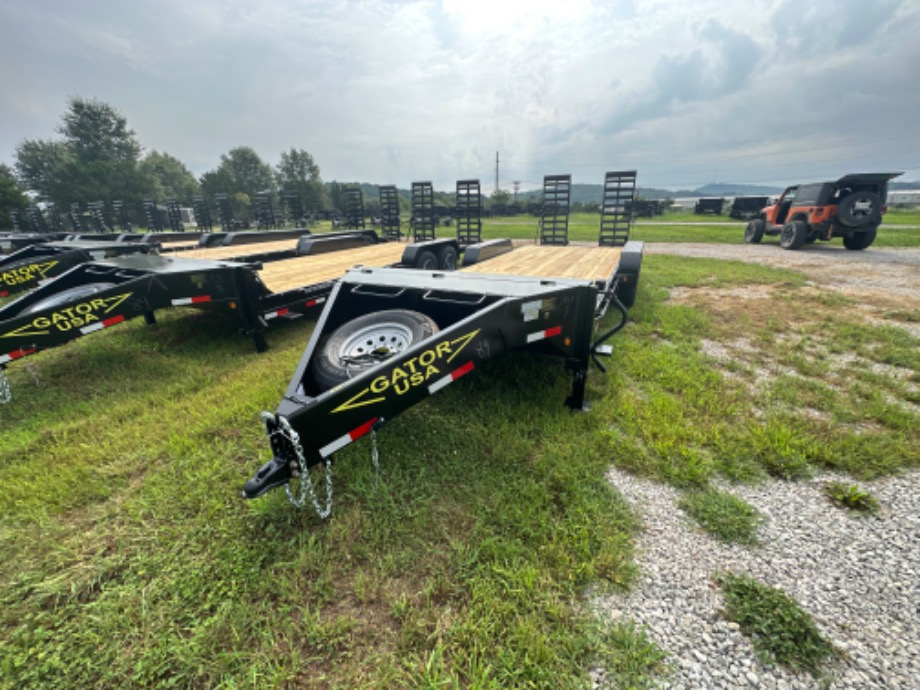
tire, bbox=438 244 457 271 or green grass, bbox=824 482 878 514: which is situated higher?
tire, bbox=438 244 457 271

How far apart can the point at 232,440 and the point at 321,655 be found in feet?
6.15

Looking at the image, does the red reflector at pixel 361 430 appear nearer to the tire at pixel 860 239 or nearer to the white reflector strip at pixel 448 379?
the white reflector strip at pixel 448 379

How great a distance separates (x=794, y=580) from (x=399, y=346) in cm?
252

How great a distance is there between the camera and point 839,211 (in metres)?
11.4

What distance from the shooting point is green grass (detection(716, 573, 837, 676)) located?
1.50 meters

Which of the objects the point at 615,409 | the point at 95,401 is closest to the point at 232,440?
the point at 95,401

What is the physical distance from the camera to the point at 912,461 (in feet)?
8.55

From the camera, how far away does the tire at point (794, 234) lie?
12.1 meters

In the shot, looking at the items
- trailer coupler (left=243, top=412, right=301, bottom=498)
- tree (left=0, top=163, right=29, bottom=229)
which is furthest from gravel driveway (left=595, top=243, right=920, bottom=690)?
tree (left=0, top=163, right=29, bottom=229)

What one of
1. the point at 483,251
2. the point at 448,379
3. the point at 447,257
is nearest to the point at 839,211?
the point at 483,251

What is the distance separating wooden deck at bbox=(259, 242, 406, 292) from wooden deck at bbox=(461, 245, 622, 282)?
215 centimetres

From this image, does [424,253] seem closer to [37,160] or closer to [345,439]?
[345,439]

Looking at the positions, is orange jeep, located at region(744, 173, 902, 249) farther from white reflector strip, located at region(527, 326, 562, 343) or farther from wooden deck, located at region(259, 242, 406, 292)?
white reflector strip, located at region(527, 326, 562, 343)

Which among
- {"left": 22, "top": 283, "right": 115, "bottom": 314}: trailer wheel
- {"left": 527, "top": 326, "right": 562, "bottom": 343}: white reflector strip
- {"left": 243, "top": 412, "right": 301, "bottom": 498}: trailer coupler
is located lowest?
{"left": 243, "top": 412, "right": 301, "bottom": 498}: trailer coupler
